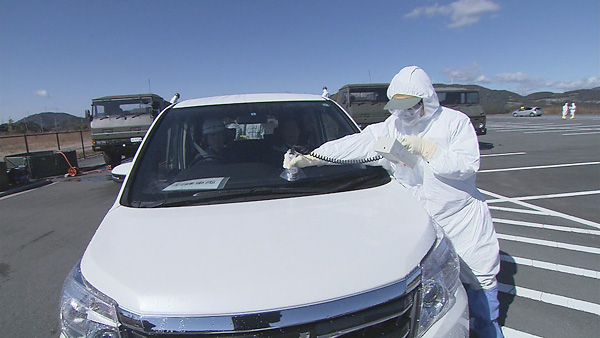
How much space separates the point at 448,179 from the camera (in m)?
2.14

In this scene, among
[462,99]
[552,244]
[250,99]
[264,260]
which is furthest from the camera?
[462,99]

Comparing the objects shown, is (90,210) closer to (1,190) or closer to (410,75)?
(1,190)

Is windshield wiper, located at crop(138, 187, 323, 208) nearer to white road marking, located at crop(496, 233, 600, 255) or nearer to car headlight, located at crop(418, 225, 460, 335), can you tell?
car headlight, located at crop(418, 225, 460, 335)

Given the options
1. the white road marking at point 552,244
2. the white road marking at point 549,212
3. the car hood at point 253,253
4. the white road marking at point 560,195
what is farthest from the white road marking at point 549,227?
the car hood at point 253,253

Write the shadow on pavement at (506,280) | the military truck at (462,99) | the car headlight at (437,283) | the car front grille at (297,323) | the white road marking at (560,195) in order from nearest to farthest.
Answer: the car front grille at (297,323) → the car headlight at (437,283) → the shadow on pavement at (506,280) → the white road marking at (560,195) → the military truck at (462,99)

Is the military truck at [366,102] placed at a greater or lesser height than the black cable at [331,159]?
greater

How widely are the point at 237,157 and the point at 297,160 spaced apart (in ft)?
1.51

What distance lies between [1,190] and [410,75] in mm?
10845

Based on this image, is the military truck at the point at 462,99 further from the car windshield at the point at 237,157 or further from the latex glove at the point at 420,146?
the latex glove at the point at 420,146

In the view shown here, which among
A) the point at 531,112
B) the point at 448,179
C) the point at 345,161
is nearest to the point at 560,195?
the point at 448,179

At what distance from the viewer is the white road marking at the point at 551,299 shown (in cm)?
279

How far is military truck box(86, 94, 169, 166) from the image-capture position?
1153cm

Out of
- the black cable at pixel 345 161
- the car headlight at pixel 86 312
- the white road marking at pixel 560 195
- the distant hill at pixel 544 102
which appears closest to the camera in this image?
the car headlight at pixel 86 312

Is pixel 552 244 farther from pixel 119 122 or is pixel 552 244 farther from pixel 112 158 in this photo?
pixel 112 158
